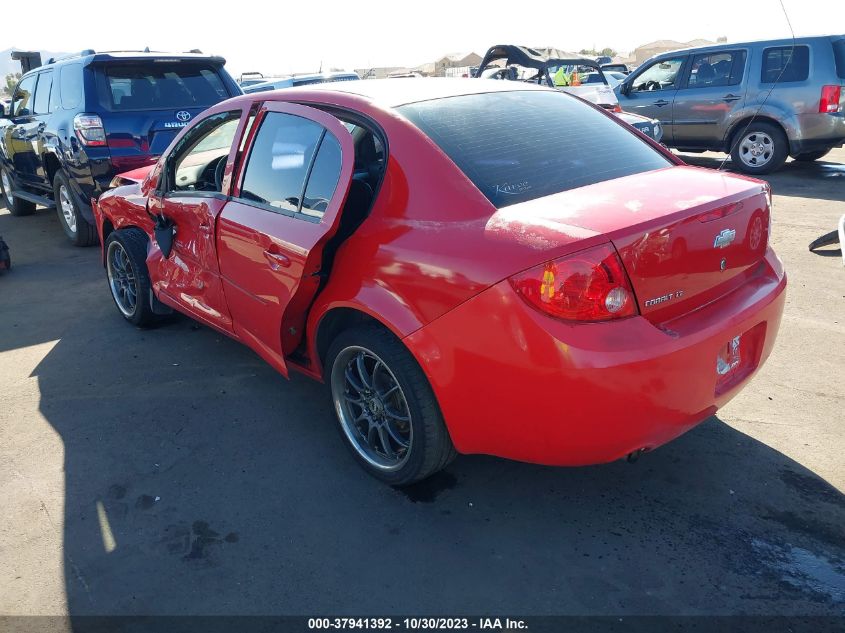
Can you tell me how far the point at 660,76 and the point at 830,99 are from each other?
9.45ft

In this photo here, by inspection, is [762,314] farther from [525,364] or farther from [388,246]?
[388,246]

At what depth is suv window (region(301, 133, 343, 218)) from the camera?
313 centimetres

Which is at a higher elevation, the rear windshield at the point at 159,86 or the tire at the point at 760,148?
the rear windshield at the point at 159,86

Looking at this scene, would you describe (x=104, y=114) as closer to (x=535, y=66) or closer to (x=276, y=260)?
(x=276, y=260)

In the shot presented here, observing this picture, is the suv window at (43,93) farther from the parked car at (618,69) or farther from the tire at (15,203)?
the parked car at (618,69)

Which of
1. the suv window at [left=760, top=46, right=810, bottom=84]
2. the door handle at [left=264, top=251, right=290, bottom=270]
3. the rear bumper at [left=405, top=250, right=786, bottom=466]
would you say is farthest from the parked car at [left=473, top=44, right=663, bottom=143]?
the rear bumper at [left=405, top=250, right=786, bottom=466]

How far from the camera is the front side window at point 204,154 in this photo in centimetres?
404

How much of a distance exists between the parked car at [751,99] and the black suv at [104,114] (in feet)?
22.0

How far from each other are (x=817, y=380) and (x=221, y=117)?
12.0ft

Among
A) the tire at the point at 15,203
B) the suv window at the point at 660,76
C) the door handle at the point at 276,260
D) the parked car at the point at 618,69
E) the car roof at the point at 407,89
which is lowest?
the tire at the point at 15,203

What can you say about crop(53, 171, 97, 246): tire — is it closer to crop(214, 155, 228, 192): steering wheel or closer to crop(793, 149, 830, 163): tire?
crop(214, 155, 228, 192): steering wheel

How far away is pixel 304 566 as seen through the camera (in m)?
2.72

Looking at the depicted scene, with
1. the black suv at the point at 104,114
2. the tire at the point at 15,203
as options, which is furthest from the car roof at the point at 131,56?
the tire at the point at 15,203

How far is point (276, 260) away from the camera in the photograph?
3.29 meters
